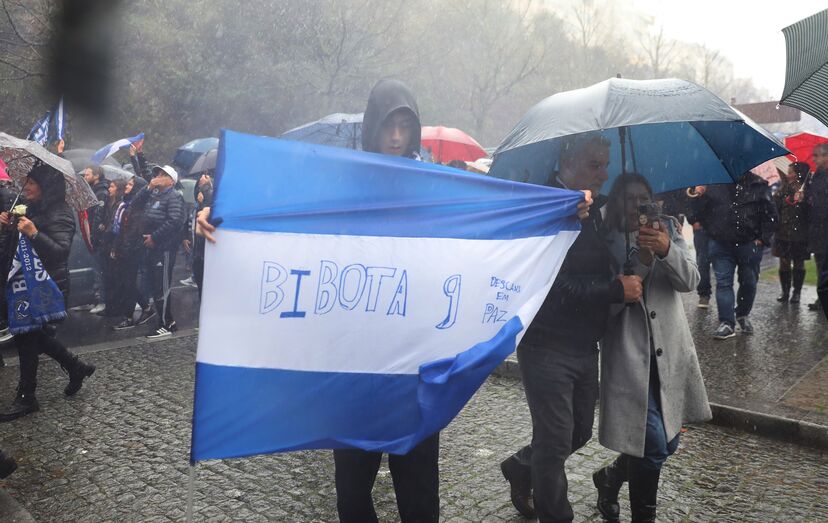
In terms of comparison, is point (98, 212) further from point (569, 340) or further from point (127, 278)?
point (569, 340)

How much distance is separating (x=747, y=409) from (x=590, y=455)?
1370 millimetres

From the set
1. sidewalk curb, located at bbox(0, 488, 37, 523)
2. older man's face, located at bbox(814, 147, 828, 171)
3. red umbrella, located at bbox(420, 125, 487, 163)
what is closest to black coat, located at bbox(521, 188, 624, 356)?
sidewalk curb, located at bbox(0, 488, 37, 523)

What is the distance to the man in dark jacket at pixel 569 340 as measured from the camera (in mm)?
3037

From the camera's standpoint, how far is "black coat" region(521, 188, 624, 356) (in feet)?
9.96

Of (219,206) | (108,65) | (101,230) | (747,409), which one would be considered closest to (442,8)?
(108,65)

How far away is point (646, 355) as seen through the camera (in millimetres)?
3141

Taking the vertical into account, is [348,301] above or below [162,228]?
above

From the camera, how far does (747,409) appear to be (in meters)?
5.13

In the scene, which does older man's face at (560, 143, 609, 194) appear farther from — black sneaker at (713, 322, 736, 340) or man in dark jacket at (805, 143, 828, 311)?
man in dark jacket at (805, 143, 828, 311)

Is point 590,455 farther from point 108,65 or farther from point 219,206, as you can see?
point 108,65

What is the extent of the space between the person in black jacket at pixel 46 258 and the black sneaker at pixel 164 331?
85.4 inches

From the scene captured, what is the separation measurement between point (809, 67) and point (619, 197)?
0.99 m

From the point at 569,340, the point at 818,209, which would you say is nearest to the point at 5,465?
the point at 569,340

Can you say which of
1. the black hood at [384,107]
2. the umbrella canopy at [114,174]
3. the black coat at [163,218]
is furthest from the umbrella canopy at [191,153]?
the black hood at [384,107]
